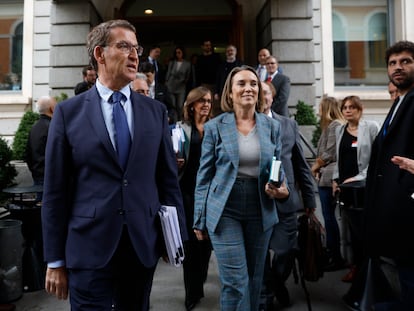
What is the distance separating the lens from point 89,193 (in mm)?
2094

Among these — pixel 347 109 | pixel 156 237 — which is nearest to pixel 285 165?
pixel 347 109

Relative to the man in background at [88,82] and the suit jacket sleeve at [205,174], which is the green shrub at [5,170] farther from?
the suit jacket sleeve at [205,174]

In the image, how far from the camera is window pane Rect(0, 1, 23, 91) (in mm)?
11664

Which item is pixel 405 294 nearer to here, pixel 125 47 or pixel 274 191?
pixel 274 191

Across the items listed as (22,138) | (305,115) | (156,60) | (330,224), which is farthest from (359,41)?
(22,138)

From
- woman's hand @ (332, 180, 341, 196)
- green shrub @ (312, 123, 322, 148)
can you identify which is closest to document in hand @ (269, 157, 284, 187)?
woman's hand @ (332, 180, 341, 196)

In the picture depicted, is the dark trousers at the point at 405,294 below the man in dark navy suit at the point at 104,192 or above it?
below

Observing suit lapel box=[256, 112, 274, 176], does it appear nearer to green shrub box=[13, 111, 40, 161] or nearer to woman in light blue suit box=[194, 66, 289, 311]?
woman in light blue suit box=[194, 66, 289, 311]

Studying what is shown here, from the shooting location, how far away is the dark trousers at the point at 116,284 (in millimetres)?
2061

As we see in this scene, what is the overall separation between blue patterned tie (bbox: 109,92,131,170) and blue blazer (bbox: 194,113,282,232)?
114cm

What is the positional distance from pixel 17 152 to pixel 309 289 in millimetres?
6104

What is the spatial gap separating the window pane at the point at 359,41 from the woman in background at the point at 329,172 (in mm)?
5767

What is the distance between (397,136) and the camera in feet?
9.41

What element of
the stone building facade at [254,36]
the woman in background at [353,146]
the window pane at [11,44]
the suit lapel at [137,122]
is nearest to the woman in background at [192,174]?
the woman in background at [353,146]
